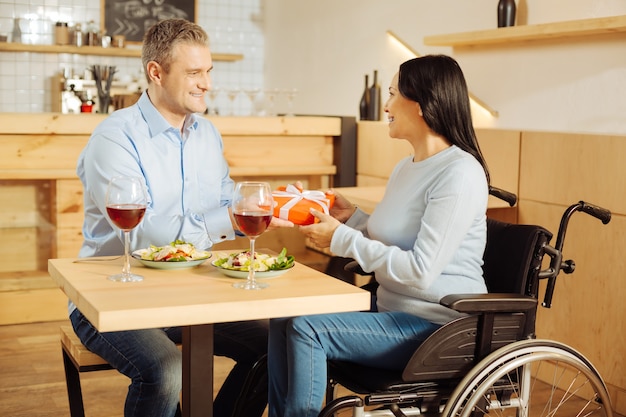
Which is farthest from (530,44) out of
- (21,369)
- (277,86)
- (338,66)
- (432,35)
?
(277,86)

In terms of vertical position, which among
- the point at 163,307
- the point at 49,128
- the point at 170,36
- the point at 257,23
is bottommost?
the point at 163,307

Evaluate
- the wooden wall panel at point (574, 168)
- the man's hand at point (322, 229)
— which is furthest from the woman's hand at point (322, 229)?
the wooden wall panel at point (574, 168)

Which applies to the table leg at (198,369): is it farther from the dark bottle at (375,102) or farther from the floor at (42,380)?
the dark bottle at (375,102)

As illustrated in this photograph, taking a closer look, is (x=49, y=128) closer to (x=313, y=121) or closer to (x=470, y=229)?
(x=313, y=121)

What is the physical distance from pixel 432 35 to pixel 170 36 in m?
2.52

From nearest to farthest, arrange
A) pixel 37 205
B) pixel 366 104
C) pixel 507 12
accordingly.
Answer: pixel 507 12, pixel 37 205, pixel 366 104

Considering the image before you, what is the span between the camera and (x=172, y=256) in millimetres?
2072

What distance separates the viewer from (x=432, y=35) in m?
4.75

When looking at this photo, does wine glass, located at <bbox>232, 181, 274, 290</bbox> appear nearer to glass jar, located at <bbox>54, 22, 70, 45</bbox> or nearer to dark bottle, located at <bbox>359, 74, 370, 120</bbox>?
dark bottle, located at <bbox>359, 74, 370, 120</bbox>

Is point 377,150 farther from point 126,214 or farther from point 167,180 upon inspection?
point 126,214

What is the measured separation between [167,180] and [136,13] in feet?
16.4

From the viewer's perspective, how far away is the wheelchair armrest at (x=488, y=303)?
A: 2.04m

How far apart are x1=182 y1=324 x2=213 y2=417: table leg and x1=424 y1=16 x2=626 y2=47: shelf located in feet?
7.75

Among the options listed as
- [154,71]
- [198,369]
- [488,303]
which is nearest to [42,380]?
[154,71]
